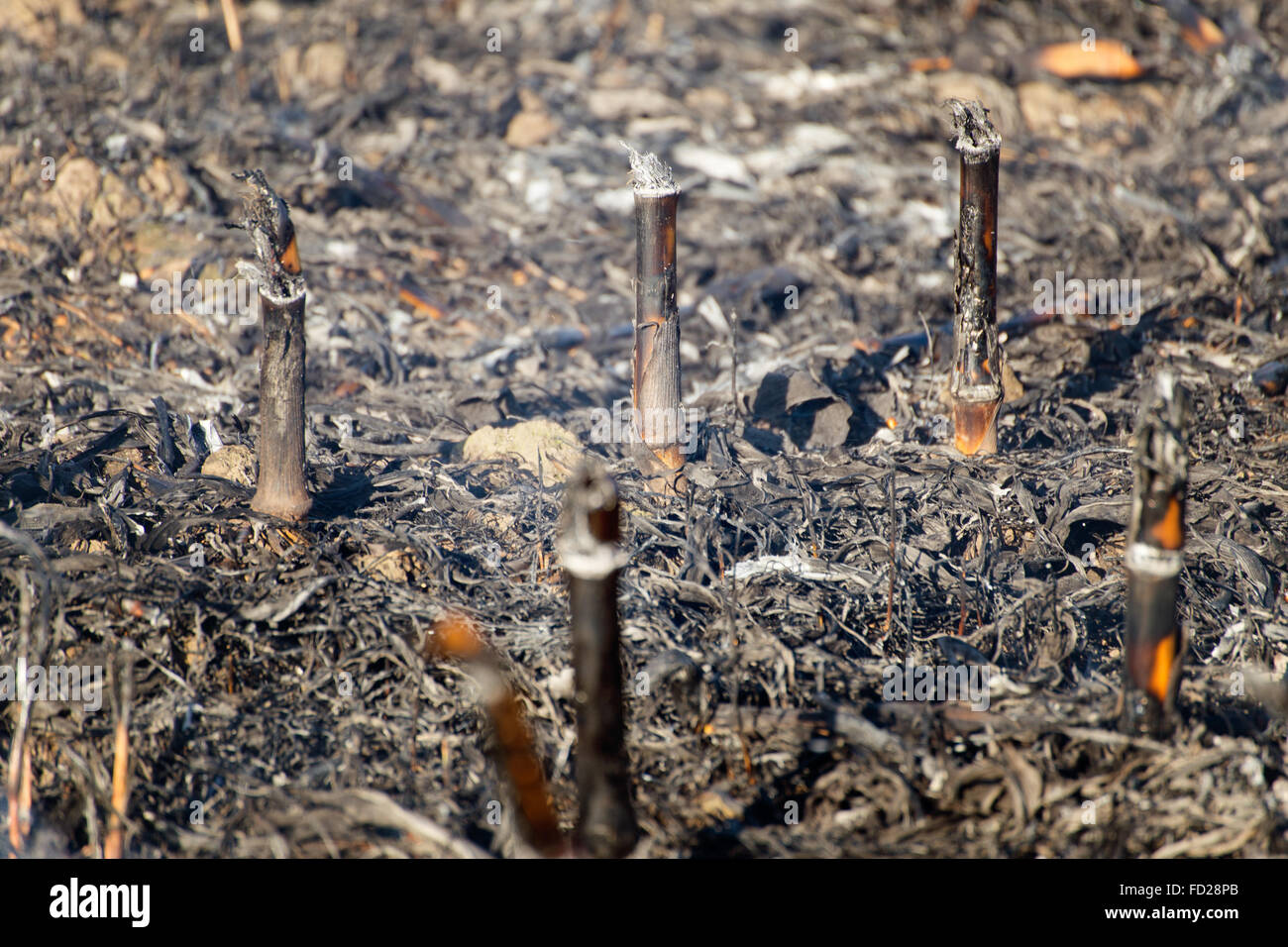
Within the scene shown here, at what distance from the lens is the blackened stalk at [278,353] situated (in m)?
3.96

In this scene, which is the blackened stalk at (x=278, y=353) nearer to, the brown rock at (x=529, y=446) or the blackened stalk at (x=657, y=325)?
the brown rock at (x=529, y=446)

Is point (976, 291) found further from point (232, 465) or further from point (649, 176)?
point (232, 465)

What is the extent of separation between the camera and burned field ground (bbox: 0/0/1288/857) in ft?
11.5

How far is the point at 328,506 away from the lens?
16.0 feet

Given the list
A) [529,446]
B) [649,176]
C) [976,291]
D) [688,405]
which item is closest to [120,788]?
[529,446]

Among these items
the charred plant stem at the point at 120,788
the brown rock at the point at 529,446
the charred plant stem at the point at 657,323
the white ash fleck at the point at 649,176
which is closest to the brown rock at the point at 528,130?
the brown rock at the point at 529,446

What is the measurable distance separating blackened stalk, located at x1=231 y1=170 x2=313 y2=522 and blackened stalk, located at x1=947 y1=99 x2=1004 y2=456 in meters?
3.06

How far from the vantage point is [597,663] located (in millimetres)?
2857

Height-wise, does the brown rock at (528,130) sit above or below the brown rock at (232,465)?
above

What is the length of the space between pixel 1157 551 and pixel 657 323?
244 centimetres

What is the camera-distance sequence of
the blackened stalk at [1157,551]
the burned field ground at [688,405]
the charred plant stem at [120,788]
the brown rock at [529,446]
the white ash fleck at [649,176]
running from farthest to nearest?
the brown rock at [529,446], the white ash fleck at [649,176], the burned field ground at [688,405], the charred plant stem at [120,788], the blackened stalk at [1157,551]

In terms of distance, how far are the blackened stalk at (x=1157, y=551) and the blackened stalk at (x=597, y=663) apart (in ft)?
5.03

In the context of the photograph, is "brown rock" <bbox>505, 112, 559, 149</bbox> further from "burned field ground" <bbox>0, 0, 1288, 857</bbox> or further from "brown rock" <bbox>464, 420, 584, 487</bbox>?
"brown rock" <bbox>464, 420, 584, 487</bbox>
